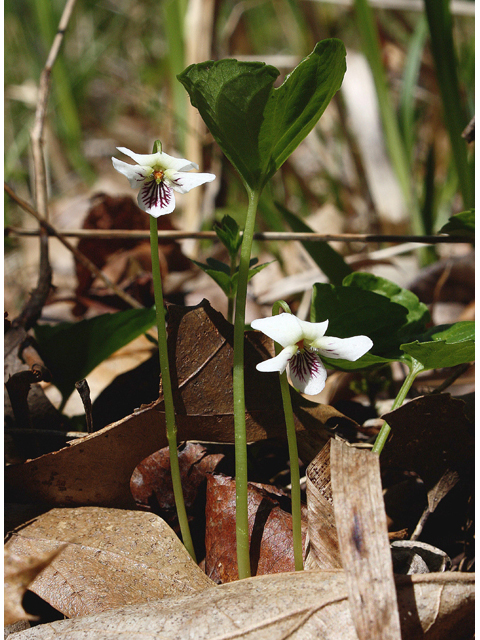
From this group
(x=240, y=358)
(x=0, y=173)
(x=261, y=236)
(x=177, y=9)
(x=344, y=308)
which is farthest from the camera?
(x=177, y=9)

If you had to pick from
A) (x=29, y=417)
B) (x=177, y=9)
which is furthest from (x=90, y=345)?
(x=177, y=9)

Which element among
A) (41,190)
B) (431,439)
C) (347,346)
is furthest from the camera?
(41,190)

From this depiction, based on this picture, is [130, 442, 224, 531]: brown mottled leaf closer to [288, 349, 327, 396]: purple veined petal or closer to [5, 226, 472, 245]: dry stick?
[288, 349, 327, 396]: purple veined petal

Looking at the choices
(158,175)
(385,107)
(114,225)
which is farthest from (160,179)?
(385,107)

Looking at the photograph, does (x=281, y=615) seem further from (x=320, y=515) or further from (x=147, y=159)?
(x=147, y=159)

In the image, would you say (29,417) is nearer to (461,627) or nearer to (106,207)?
(461,627)

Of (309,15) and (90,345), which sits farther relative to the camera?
(309,15)

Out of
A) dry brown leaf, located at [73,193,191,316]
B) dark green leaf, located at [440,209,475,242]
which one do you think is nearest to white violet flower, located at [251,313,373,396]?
dark green leaf, located at [440,209,475,242]
